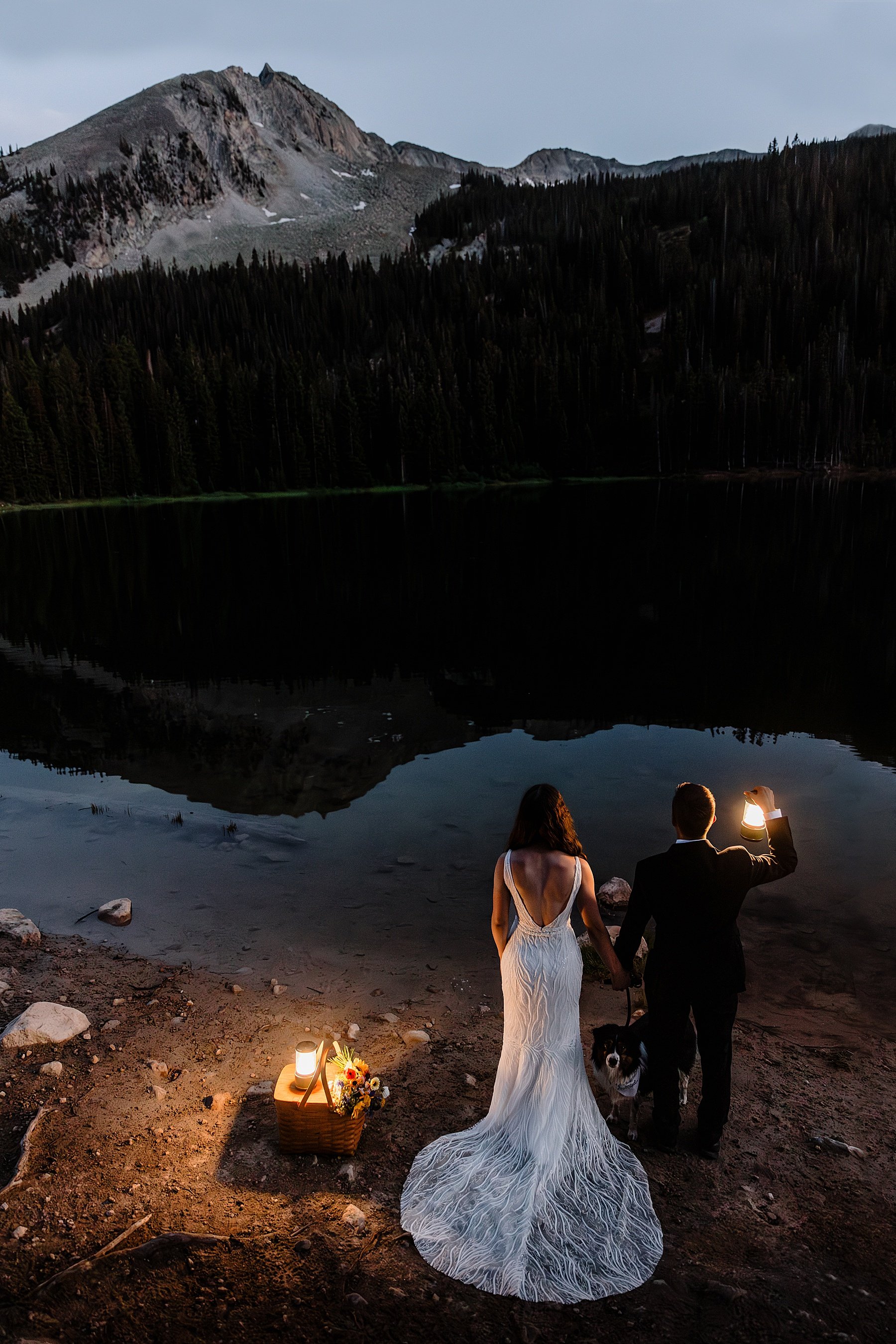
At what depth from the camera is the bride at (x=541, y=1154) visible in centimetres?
530

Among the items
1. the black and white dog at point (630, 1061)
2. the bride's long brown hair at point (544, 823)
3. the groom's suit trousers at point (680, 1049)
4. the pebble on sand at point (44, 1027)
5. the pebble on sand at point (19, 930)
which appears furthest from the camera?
the pebble on sand at point (19, 930)

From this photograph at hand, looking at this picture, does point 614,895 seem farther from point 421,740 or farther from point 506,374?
point 506,374

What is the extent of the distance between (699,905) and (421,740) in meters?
13.3

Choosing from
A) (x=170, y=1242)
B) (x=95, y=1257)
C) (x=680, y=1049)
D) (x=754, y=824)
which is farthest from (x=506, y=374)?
(x=95, y=1257)

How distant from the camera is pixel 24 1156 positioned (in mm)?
6184

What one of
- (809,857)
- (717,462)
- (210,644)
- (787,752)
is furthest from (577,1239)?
(717,462)

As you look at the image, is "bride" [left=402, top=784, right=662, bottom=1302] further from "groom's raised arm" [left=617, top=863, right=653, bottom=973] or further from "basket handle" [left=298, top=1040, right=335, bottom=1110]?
"basket handle" [left=298, top=1040, right=335, bottom=1110]

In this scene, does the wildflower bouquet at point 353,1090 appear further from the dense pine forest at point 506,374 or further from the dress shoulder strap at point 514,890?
the dense pine forest at point 506,374

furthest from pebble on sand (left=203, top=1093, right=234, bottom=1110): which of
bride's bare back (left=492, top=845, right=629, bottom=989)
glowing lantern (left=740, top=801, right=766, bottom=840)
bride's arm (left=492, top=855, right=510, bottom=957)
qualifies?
glowing lantern (left=740, top=801, right=766, bottom=840)

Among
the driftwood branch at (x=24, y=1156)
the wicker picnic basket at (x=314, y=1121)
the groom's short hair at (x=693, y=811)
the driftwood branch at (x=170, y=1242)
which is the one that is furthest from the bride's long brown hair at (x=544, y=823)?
the driftwood branch at (x=24, y=1156)

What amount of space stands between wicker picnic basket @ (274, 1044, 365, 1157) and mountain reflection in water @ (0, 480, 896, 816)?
8771 millimetres

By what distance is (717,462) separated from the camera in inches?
5650

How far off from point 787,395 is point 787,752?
139 m

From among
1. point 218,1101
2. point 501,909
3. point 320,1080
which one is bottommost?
point 218,1101
